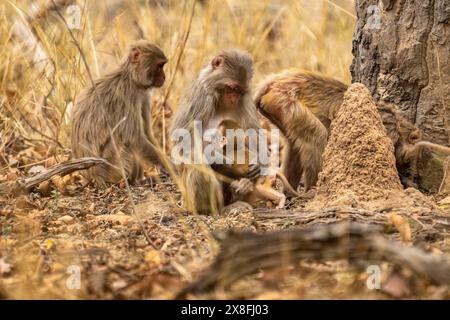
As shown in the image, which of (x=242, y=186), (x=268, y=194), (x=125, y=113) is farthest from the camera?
(x=125, y=113)

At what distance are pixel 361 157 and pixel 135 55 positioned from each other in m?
3.10

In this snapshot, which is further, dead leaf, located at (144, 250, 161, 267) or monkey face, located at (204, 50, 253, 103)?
monkey face, located at (204, 50, 253, 103)

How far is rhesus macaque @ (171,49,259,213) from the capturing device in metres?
6.23

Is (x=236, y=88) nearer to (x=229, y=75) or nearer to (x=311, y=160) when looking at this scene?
(x=229, y=75)

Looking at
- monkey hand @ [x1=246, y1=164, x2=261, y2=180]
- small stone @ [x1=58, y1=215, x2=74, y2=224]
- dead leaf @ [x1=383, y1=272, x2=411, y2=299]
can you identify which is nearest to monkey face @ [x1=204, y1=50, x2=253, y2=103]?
monkey hand @ [x1=246, y1=164, x2=261, y2=180]

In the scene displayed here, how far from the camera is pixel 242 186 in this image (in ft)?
20.5

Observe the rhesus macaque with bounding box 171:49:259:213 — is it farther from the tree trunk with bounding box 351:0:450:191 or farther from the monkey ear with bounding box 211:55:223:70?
the tree trunk with bounding box 351:0:450:191

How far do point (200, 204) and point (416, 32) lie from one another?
6.91 feet

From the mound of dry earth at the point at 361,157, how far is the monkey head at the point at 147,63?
2586 millimetres

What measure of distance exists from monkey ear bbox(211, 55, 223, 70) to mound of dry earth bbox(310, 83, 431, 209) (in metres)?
1.06

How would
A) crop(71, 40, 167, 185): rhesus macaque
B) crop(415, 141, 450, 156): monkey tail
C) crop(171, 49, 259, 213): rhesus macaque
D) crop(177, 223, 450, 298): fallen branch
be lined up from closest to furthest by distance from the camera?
crop(177, 223, 450, 298): fallen branch, crop(415, 141, 450, 156): monkey tail, crop(171, 49, 259, 213): rhesus macaque, crop(71, 40, 167, 185): rhesus macaque

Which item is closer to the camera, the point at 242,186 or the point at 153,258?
the point at 153,258

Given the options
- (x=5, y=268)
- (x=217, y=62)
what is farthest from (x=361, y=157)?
(x=5, y=268)

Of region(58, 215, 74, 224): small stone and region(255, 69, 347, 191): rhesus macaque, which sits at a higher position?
region(255, 69, 347, 191): rhesus macaque
